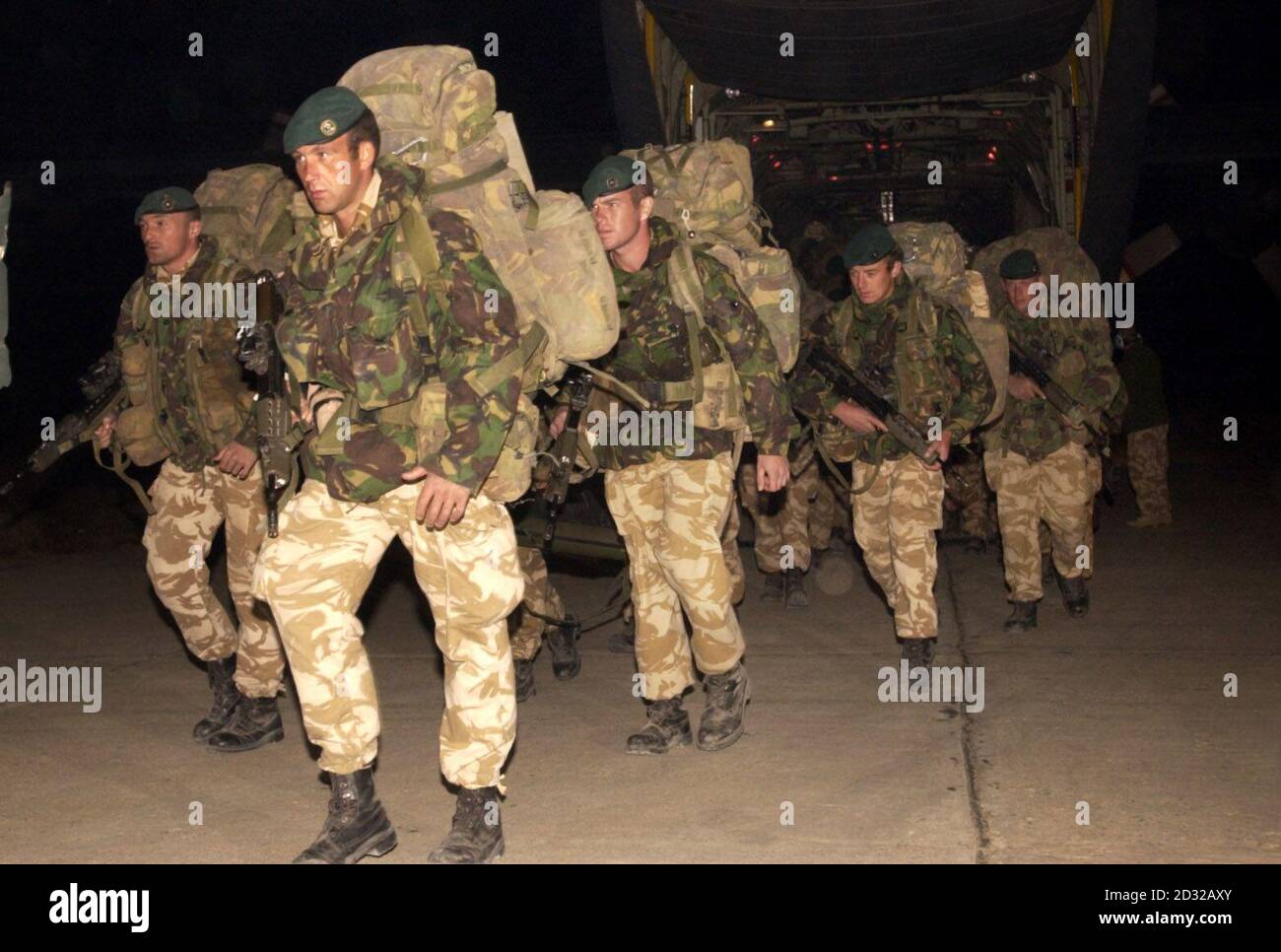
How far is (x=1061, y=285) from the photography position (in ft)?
26.4

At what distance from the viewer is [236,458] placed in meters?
5.32


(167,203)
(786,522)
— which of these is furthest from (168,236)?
(786,522)

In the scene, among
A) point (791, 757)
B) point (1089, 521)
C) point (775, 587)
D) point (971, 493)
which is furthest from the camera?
point (971, 493)

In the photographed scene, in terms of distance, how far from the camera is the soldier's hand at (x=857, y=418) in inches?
265

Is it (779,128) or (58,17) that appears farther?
(58,17)

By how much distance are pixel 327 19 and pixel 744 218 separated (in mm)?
37148

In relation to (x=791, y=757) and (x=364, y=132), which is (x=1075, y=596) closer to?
(x=791, y=757)

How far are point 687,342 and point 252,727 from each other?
6.80 feet

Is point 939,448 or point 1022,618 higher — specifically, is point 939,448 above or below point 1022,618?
above

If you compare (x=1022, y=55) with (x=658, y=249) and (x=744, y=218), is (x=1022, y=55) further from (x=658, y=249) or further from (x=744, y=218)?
(x=658, y=249)

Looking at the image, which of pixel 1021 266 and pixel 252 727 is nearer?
pixel 252 727

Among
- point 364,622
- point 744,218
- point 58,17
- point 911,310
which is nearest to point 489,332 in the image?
point 744,218

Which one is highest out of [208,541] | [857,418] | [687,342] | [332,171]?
[332,171]

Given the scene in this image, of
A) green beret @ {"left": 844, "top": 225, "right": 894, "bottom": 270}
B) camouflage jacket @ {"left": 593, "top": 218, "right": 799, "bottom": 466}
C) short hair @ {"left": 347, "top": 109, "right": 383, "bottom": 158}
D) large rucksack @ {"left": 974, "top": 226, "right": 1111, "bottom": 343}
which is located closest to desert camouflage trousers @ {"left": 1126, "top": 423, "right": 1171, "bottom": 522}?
large rucksack @ {"left": 974, "top": 226, "right": 1111, "bottom": 343}
